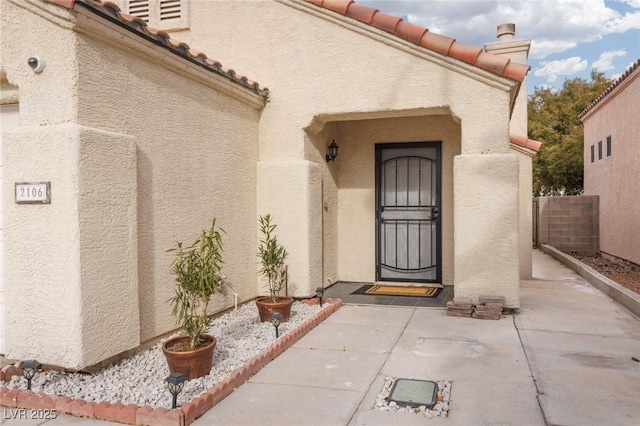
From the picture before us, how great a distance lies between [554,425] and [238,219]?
470 centimetres

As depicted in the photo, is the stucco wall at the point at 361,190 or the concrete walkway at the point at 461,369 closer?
the concrete walkway at the point at 461,369

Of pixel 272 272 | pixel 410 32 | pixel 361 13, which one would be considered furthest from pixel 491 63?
pixel 272 272

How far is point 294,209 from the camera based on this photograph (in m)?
7.30

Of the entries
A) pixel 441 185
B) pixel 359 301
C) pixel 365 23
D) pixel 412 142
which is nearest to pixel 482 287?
pixel 359 301

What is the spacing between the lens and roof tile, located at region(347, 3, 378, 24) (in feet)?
22.3

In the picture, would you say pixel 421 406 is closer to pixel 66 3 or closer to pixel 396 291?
pixel 66 3

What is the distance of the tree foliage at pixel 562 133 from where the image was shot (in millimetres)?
24109

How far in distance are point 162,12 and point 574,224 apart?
45.6 feet

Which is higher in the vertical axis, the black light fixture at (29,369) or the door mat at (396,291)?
the black light fixture at (29,369)

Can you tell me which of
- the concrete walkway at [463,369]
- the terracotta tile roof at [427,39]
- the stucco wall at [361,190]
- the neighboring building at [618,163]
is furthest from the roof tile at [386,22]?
the neighboring building at [618,163]

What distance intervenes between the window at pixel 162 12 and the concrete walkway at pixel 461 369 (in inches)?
213

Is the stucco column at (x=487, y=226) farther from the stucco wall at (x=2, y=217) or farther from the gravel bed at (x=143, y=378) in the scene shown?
the stucco wall at (x=2, y=217)

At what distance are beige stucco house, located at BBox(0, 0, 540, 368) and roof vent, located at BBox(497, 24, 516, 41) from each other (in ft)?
1.49

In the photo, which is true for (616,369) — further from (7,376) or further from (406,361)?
(7,376)
